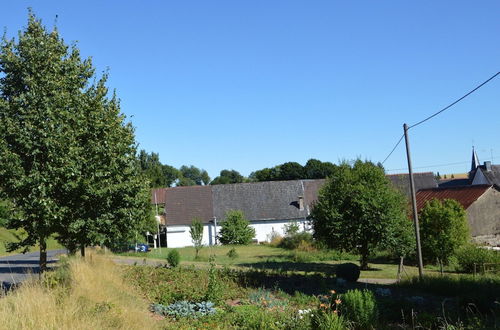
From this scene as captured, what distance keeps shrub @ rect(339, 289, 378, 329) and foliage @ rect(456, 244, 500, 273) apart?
15.1 m

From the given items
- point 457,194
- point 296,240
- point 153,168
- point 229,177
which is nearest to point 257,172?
point 229,177

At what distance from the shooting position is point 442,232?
27.4m

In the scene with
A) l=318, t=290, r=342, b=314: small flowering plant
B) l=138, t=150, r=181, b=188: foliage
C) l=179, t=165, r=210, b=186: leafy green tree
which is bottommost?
l=318, t=290, r=342, b=314: small flowering plant

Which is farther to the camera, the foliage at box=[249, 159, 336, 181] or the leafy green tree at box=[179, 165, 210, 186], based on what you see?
the leafy green tree at box=[179, 165, 210, 186]

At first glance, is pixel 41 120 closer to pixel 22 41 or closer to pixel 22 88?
pixel 22 88

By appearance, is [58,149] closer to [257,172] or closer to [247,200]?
[247,200]

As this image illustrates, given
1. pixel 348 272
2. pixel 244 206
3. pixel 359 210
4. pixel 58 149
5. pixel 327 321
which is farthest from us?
pixel 244 206

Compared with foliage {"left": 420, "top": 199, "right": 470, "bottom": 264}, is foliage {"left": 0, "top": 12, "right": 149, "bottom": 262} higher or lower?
higher

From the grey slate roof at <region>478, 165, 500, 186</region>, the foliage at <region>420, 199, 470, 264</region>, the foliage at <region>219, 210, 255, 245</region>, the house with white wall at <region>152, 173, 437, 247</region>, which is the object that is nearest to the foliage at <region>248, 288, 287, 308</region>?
the foliage at <region>420, 199, 470, 264</region>

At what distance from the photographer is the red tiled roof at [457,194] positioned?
113ft

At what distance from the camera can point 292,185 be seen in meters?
57.1

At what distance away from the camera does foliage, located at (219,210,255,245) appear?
161 feet

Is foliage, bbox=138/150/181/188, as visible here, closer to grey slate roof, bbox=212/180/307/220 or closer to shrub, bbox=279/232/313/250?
grey slate roof, bbox=212/180/307/220

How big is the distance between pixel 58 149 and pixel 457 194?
3087 centimetres
